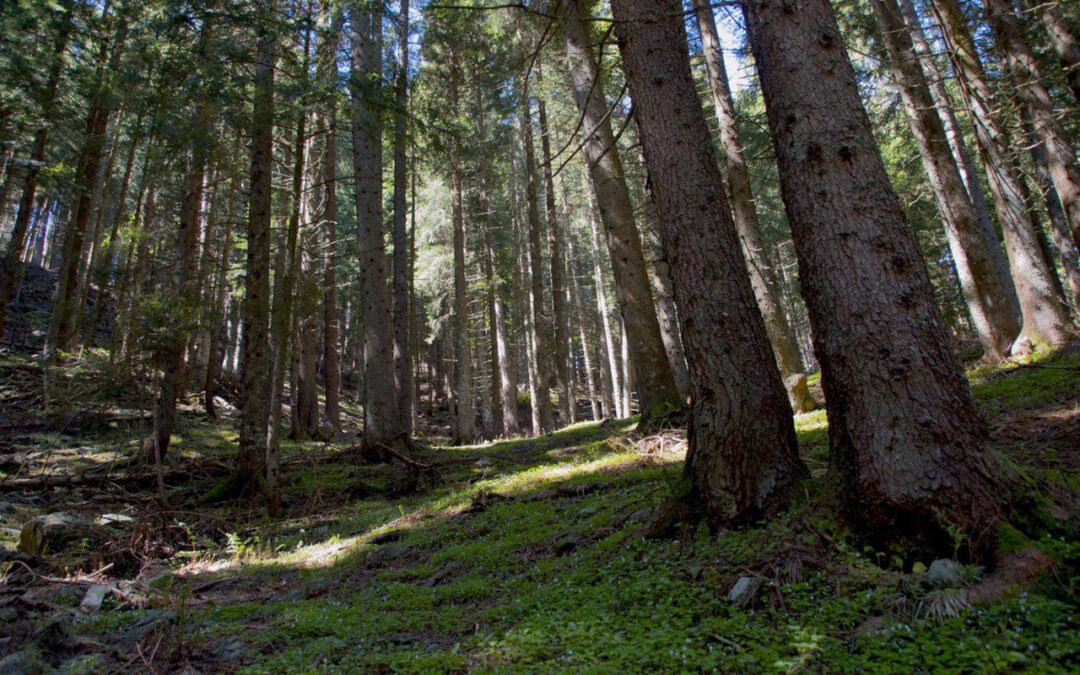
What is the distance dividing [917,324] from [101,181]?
102ft

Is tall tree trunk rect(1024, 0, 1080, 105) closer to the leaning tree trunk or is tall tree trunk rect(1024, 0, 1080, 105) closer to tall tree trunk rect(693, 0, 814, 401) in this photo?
tall tree trunk rect(693, 0, 814, 401)

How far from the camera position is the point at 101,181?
24312mm

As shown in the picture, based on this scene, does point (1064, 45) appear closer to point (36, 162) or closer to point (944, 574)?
point (944, 574)

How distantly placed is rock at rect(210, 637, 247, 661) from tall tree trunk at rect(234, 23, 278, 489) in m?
5.30

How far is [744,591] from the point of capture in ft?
9.47

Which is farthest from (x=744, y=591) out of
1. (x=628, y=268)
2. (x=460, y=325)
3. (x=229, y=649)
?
(x=460, y=325)

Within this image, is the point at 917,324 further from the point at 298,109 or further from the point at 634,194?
the point at 634,194

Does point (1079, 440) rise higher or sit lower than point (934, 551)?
higher

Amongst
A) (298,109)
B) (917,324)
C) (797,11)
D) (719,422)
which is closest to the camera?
(917,324)

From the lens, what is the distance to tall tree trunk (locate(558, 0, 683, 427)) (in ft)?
27.2

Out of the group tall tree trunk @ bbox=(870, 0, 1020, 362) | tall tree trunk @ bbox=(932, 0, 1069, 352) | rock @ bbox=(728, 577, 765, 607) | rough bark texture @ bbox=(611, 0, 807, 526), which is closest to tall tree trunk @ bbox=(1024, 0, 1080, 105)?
tall tree trunk @ bbox=(932, 0, 1069, 352)

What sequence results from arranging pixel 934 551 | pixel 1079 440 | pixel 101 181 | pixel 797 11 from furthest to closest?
pixel 101 181 → pixel 1079 440 → pixel 797 11 → pixel 934 551

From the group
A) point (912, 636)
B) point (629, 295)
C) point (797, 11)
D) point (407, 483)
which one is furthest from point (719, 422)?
point (407, 483)

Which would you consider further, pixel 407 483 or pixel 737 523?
pixel 407 483
